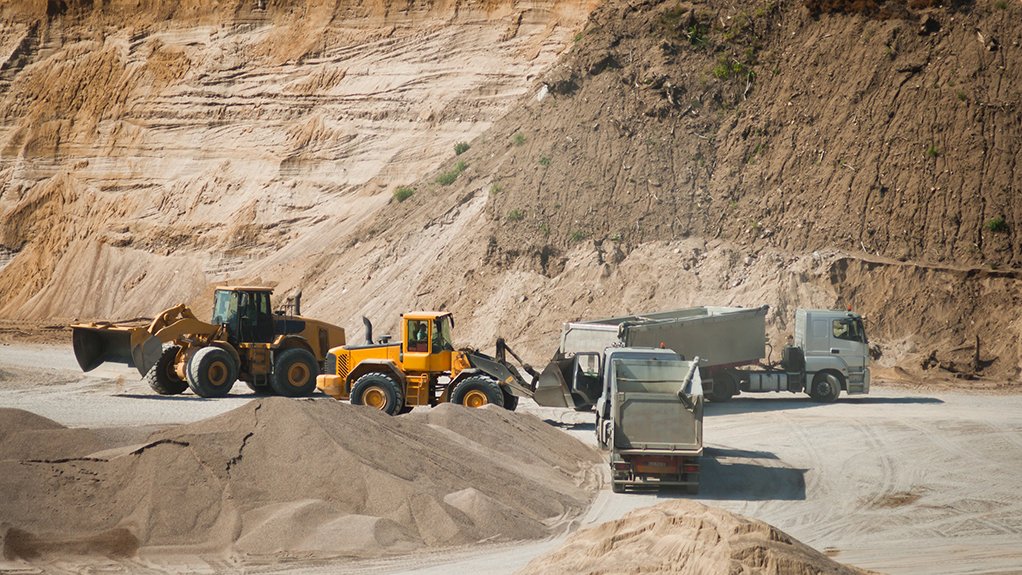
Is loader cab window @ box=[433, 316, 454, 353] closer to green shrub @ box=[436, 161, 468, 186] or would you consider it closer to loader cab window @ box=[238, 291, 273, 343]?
loader cab window @ box=[238, 291, 273, 343]

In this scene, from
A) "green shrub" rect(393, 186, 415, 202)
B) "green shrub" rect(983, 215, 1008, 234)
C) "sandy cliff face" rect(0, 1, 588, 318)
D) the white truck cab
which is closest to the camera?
the white truck cab

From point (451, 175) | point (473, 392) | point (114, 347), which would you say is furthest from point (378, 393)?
point (451, 175)

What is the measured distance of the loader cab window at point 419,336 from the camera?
22.3 meters

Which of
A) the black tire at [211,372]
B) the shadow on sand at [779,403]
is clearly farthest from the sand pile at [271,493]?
the shadow on sand at [779,403]

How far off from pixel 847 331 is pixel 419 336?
1092cm

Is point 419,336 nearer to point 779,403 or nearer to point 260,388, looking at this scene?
point 260,388

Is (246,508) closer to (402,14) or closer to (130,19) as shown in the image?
(402,14)

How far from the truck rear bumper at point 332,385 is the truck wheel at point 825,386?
37.6 feet

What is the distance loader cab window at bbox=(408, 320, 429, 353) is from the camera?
2233 centimetres

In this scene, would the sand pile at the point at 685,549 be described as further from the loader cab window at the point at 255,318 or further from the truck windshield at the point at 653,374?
the loader cab window at the point at 255,318

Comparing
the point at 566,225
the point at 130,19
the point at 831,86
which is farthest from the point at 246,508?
the point at 130,19

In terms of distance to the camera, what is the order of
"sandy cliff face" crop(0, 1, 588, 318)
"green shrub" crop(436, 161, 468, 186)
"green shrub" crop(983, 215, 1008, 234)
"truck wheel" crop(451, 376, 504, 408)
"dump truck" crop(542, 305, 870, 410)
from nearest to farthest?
1. "truck wheel" crop(451, 376, 504, 408)
2. "dump truck" crop(542, 305, 870, 410)
3. "green shrub" crop(983, 215, 1008, 234)
4. "green shrub" crop(436, 161, 468, 186)
5. "sandy cliff face" crop(0, 1, 588, 318)

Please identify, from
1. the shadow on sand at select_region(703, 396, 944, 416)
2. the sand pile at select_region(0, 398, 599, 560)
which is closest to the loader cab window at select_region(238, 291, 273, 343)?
the sand pile at select_region(0, 398, 599, 560)

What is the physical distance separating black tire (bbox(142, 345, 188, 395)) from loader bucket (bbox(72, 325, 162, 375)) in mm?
336
